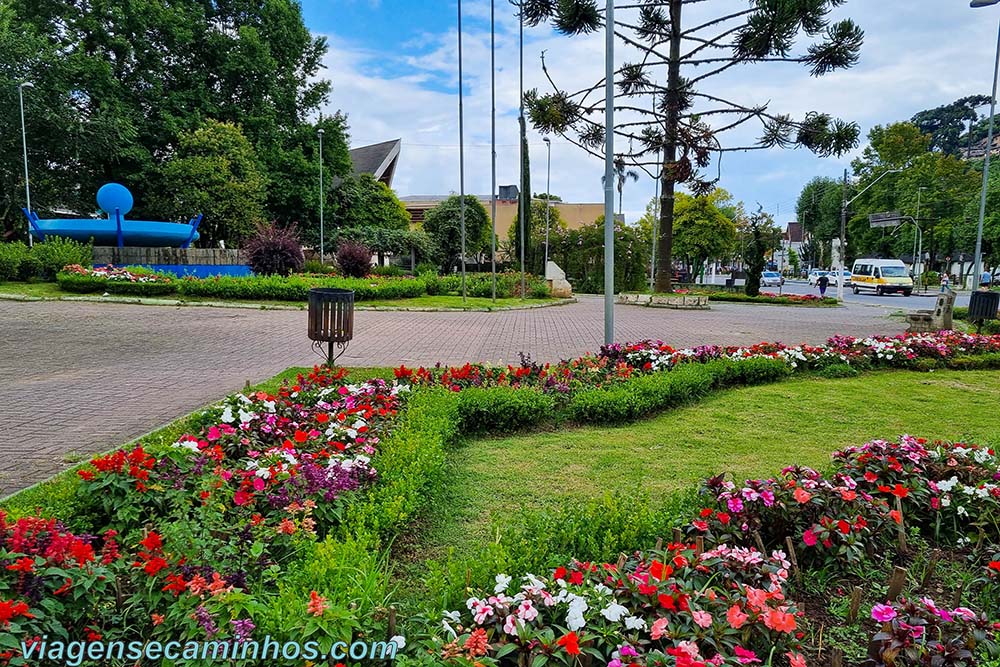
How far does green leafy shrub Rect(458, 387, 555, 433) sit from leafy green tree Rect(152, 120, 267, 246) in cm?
2469

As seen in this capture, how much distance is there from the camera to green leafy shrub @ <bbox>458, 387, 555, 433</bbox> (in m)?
5.21

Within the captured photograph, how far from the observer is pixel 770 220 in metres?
28.8

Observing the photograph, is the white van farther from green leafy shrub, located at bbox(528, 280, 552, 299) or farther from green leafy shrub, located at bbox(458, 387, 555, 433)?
green leafy shrub, located at bbox(458, 387, 555, 433)

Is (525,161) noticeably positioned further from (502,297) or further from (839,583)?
(839,583)

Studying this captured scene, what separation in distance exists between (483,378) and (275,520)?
3454 millimetres

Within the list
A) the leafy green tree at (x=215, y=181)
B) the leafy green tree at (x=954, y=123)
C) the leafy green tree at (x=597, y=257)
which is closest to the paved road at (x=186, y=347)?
the leafy green tree at (x=597, y=257)

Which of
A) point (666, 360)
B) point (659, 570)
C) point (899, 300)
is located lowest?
point (659, 570)

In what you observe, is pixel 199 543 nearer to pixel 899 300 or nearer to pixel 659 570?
pixel 659 570

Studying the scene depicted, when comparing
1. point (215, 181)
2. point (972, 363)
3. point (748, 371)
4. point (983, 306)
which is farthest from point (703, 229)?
point (748, 371)

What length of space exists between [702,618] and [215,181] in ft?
94.2

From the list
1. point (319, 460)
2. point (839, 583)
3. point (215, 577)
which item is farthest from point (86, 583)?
point (839, 583)

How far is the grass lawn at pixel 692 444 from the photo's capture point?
12.3 feet

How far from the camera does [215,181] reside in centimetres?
2630

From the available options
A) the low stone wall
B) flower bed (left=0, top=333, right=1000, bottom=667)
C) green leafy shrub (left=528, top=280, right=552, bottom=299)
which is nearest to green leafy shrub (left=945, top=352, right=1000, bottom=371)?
flower bed (left=0, top=333, right=1000, bottom=667)
